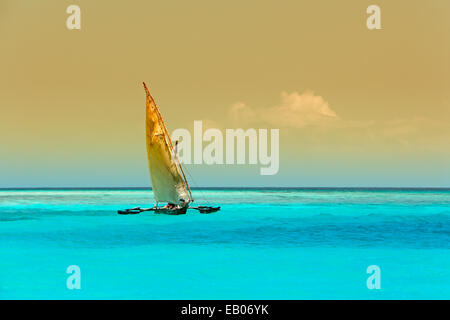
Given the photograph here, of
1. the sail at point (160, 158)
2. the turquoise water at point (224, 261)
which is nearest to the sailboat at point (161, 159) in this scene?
the sail at point (160, 158)

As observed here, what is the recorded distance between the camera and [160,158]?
31.3 m

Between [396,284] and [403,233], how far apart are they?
16555mm

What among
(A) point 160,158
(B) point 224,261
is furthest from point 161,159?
(B) point 224,261

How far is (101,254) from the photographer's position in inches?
876

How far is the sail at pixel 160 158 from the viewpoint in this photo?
100 feet

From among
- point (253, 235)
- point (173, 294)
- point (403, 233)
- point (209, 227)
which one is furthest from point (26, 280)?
point (403, 233)

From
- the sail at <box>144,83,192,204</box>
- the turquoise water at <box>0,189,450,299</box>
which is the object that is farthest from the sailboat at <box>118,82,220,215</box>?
the turquoise water at <box>0,189,450,299</box>

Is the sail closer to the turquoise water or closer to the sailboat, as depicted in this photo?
the sailboat

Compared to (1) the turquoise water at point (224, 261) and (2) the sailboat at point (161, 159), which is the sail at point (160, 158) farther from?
(1) the turquoise water at point (224, 261)

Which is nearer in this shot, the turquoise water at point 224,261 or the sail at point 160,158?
the turquoise water at point 224,261

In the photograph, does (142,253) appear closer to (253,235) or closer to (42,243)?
(42,243)

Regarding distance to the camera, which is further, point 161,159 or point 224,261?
point 161,159

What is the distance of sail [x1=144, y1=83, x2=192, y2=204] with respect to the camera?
100 ft

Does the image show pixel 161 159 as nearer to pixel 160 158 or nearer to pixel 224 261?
pixel 160 158
